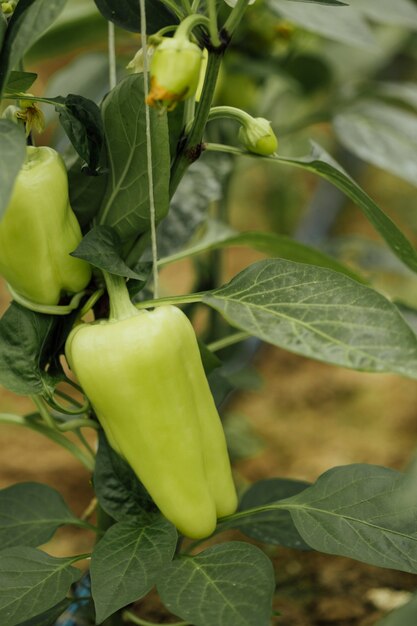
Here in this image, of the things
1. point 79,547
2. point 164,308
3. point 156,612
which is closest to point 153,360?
point 164,308

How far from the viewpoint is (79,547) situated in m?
1.12

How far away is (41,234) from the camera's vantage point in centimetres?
58

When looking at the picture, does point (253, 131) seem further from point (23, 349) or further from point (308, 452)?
point (308, 452)

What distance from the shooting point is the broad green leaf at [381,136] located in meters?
1.00

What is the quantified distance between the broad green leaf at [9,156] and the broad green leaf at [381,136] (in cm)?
58

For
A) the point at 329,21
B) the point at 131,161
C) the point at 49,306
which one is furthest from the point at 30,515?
the point at 329,21

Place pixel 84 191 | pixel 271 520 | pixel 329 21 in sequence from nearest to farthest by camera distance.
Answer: pixel 84 191 → pixel 271 520 → pixel 329 21

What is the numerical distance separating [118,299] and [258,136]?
16 centimetres

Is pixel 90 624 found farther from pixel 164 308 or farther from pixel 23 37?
pixel 23 37

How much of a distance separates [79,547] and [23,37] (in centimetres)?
79

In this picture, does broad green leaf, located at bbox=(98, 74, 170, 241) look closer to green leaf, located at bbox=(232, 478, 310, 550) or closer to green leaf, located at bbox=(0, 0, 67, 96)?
green leaf, located at bbox=(0, 0, 67, 96)

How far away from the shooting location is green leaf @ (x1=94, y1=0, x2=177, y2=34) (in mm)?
604

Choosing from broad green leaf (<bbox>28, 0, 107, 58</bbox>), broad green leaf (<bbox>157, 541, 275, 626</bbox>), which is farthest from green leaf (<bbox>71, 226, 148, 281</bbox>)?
broad green leaf (<bbox>28, 0, 107, 58</bbox>)

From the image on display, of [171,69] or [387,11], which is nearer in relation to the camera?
[171,69]
